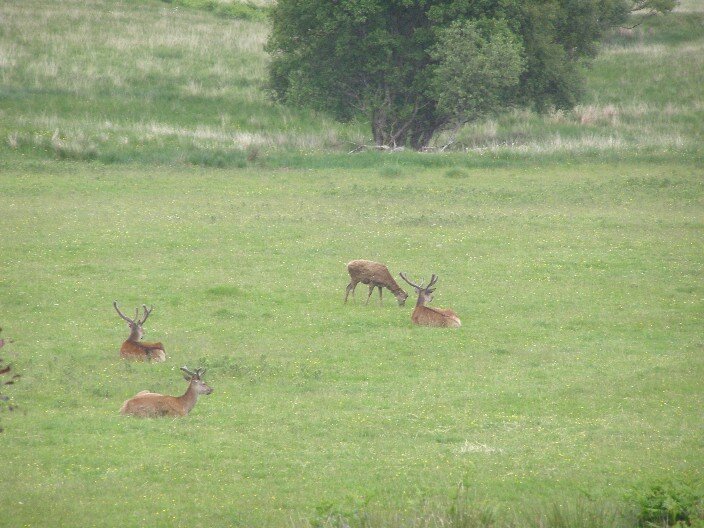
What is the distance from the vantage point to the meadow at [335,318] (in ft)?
33.2

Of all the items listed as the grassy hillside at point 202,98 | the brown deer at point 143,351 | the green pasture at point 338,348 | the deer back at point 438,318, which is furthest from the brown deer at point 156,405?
the grassy hillside at point 202,98

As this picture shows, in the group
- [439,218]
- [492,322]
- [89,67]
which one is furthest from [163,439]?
[89,67]

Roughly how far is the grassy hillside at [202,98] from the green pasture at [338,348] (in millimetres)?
5197

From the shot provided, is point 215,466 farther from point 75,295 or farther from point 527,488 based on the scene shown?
point 75,295

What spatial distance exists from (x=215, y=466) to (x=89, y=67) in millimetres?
38796

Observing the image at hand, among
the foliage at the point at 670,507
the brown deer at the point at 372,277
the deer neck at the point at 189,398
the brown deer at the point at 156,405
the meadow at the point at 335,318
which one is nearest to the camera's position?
the foliage at the point at 670,507

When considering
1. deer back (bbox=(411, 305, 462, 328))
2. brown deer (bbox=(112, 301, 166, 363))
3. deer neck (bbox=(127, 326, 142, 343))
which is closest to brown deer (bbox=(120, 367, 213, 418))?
brown deer (bbox=(112, 301, 166, 363))

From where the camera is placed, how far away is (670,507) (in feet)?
27.1

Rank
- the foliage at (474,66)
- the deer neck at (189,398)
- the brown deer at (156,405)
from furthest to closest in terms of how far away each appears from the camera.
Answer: the foliage at (474,66), the deer neck at (189,398), the brown deer at (156,405)

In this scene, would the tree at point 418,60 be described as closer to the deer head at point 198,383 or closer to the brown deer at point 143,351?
the brown deer at point 143,351

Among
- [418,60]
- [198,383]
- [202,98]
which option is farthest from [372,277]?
[202,98]

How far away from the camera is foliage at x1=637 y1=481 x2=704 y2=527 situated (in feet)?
27.3

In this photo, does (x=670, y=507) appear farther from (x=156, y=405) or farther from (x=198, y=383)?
(x=156, y=405)

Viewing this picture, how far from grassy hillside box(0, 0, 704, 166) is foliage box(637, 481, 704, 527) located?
2642 centimetres
